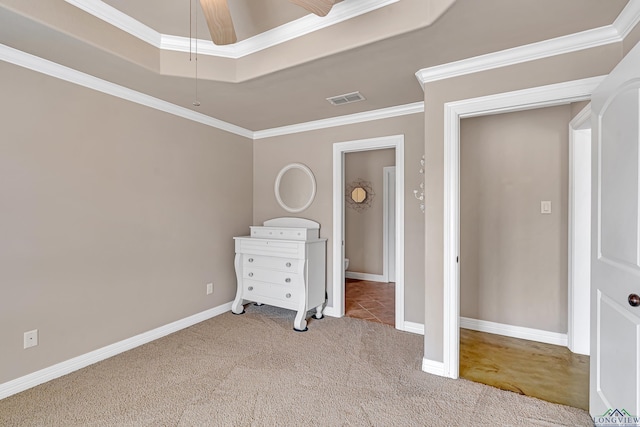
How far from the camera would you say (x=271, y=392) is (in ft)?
6.77

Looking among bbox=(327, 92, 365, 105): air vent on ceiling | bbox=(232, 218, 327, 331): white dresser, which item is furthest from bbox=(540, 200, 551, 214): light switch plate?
bbox=(232, 218, 327, 331): white dresser

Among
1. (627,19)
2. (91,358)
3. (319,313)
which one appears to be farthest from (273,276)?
(627,19)

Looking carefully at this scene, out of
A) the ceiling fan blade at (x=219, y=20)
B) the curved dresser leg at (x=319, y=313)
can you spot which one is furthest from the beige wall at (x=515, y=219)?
the ceiling fan blade at (x=219, y=20)

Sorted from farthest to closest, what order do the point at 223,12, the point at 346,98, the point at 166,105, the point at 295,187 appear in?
the point at 295,187 < the point at 166,105 < the point at 346,98 < the point at 223,12

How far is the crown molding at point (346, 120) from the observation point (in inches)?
120

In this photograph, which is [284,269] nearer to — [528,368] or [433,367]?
[433,367]

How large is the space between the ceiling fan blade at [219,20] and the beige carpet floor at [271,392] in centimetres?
222

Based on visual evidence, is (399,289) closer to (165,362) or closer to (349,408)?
(349,408)

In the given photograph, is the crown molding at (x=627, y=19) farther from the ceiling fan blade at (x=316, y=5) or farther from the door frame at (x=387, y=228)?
the door frame at (x=387, y=228)

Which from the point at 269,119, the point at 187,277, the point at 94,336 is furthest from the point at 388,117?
the point at 94,336

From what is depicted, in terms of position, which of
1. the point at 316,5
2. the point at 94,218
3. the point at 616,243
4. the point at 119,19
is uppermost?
Answer: the point at 119,19

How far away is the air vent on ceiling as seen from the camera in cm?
275

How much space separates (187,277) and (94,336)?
0.92 m

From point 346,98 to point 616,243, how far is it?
85.1 inches
